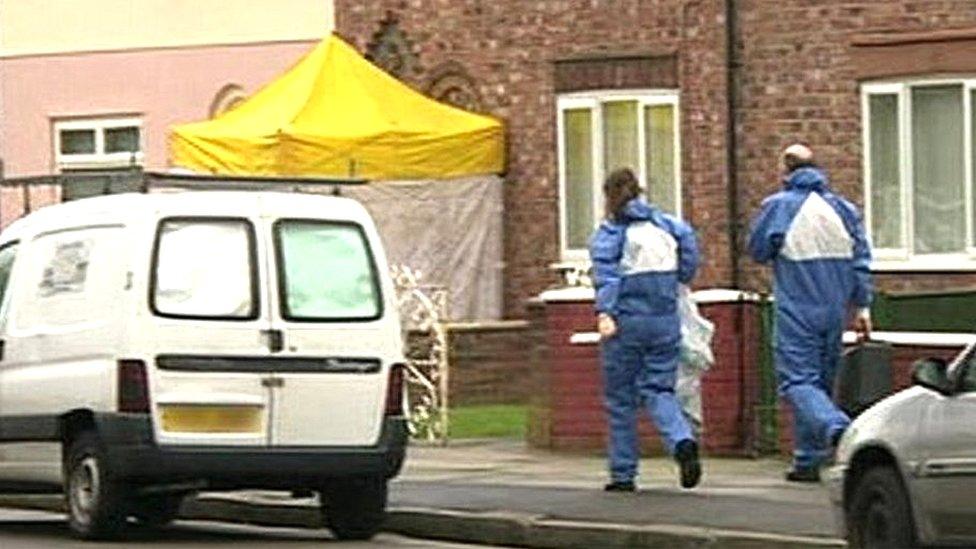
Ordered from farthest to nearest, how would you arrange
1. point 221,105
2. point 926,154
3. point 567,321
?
point 221,105
point 926,154
point 567,321

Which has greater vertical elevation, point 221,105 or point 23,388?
point 221,105

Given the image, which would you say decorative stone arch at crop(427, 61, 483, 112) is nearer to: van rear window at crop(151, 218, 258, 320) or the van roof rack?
the van roof rack

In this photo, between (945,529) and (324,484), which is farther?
(324,484)

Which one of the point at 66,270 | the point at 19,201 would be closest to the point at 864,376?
the point at 66,270

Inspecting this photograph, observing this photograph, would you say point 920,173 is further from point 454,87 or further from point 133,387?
point 133,387

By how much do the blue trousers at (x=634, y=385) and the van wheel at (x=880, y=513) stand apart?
13.7 ft

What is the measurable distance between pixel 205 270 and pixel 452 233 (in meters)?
12.9

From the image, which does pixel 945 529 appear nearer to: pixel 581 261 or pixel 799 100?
pixel 799 100

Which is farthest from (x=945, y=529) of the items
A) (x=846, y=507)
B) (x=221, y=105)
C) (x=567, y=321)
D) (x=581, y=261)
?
(x=221, y=105)

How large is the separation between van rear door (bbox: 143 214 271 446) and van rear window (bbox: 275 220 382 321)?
174 mm

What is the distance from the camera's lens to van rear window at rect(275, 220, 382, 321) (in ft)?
56.0

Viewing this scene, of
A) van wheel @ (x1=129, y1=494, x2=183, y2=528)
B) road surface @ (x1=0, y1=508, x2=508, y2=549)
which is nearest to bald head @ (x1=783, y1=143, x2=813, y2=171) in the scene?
road surface @ (x1=0, y1=508, x2=508, y2=549)

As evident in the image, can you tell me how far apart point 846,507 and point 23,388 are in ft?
18.5

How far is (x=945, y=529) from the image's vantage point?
13055mm
